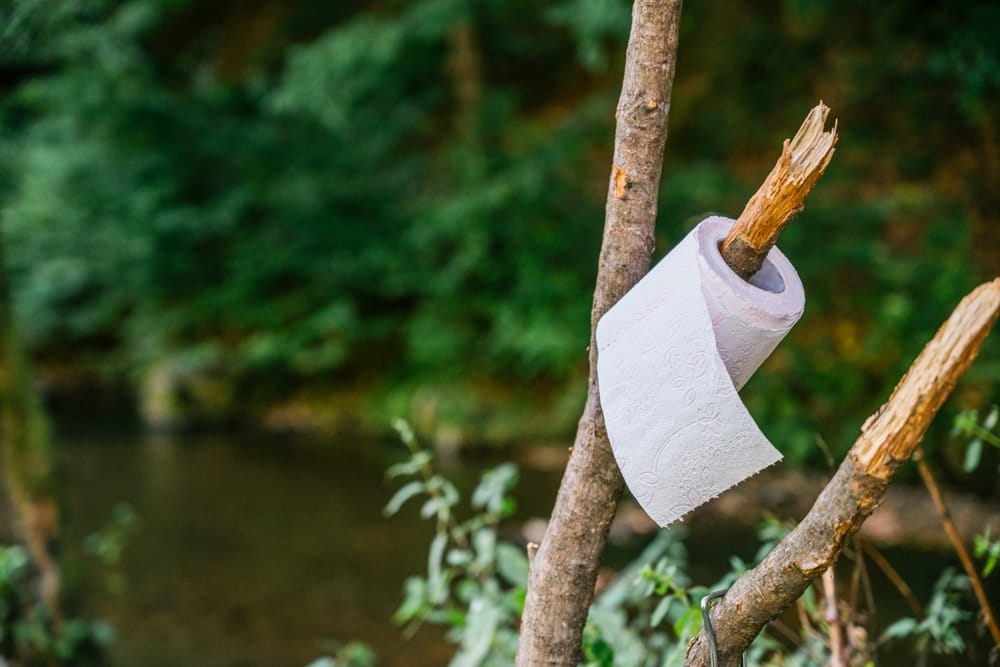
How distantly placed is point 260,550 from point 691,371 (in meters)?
4.96

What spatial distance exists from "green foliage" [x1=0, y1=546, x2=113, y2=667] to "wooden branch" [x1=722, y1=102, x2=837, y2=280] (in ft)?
10.1

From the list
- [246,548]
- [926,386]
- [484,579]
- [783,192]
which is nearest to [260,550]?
[246,548]

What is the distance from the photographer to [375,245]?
27.0ft

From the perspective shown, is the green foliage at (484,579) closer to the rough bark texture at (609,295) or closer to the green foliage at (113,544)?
the rough bark texture at (609,295)

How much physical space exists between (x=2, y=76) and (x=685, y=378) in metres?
3.76

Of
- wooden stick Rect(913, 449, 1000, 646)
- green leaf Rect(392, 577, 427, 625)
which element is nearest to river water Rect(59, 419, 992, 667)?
green leaf Rect(392, 577, 427, 625)

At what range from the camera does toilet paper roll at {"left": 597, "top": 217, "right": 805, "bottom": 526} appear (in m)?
1.12

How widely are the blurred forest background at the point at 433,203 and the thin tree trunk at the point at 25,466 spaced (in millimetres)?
3372

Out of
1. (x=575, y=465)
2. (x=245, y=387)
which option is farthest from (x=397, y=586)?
(x=245, y=387)

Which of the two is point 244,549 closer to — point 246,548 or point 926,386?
point 246,548

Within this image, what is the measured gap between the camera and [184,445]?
8.10 m

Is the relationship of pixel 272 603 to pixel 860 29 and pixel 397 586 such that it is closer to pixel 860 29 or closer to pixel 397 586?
pixel 397 586

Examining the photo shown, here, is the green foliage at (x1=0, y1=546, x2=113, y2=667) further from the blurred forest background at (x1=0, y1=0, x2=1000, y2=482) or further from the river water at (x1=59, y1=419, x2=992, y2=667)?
the blurred forest background at (x1=0, y1=0, x2=1000, y2=482)

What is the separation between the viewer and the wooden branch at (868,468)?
94cm
